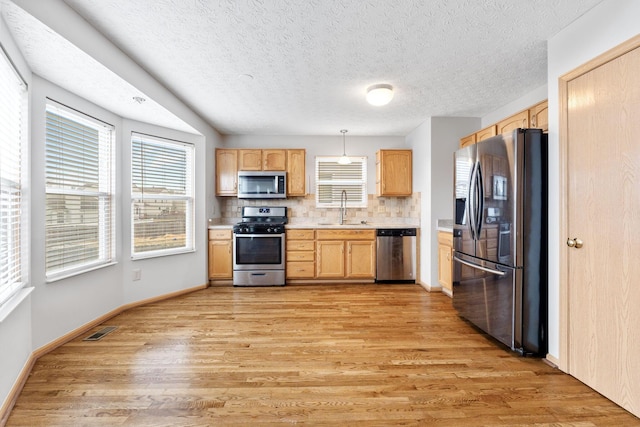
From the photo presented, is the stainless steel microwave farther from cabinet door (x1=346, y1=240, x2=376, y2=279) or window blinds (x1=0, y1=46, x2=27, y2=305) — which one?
window blinds (x1=0, y1=46, x2=27, y2=305)

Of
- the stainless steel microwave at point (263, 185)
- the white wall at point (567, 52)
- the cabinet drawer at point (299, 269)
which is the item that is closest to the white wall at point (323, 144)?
the stainless steel microwave at point (263, 185)

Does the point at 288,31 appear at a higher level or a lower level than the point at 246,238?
higher

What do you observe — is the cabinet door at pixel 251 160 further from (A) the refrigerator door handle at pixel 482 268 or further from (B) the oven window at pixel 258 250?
(A) the refrigerator door handle at pixel 482 268

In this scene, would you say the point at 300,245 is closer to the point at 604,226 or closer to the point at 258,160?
the point at 258,160

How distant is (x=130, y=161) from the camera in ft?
10.6

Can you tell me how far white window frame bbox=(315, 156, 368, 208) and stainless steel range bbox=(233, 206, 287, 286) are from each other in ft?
3.55

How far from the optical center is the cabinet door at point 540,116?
97.6 inches

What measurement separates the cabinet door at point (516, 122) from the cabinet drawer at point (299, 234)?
108 inches

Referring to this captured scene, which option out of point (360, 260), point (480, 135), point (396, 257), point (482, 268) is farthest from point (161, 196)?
point (480, 135)

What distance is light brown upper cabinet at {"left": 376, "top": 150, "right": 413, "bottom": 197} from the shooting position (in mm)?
4574

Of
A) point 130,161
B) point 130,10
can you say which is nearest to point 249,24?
point 130,10

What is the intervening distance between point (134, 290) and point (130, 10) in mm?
2814

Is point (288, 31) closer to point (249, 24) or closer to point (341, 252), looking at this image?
point (249, 24)

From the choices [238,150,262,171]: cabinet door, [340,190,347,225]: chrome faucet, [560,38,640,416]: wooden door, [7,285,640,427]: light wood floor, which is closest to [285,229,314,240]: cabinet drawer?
[340,190,347,225]: chrome faucet
